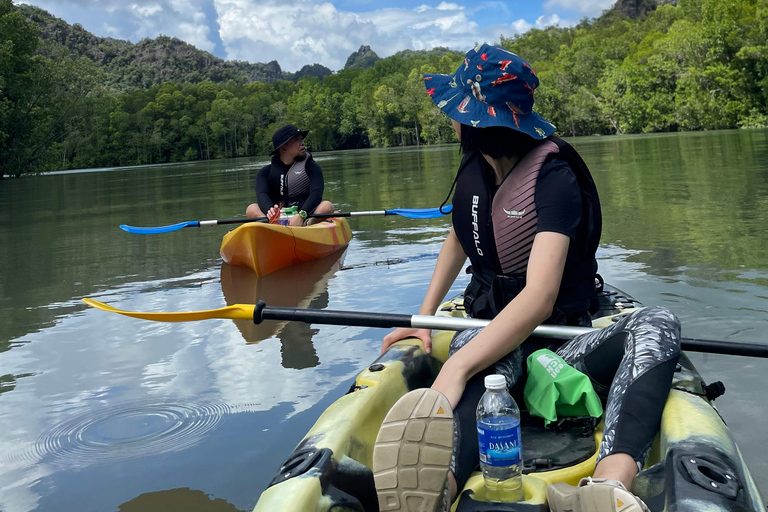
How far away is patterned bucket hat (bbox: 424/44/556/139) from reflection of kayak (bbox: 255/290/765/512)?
840 millimetres

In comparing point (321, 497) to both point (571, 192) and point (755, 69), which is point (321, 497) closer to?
A: point (571, 192)

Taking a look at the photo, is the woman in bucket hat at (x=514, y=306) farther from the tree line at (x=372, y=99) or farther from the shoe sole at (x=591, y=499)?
the tree line at (x=372, y=99)

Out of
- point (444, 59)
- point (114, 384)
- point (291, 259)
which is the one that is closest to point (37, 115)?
point (291, 259)

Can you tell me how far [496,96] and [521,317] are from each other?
0.66 meters

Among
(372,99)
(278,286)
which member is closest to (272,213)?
(278,286)

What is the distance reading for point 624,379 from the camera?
1.93m

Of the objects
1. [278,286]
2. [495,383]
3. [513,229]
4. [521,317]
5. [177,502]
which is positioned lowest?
[177,502]

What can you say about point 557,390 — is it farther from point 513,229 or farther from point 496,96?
point 496,96

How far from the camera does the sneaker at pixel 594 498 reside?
1.42 meters

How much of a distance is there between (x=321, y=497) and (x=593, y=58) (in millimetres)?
69669

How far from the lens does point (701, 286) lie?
4.82m

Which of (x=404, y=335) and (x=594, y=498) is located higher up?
(x=404, y=335)

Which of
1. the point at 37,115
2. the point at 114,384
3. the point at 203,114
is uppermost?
the point at 203,114

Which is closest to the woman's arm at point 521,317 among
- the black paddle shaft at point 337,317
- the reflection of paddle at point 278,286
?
the black paddle shaft at point 337,317
